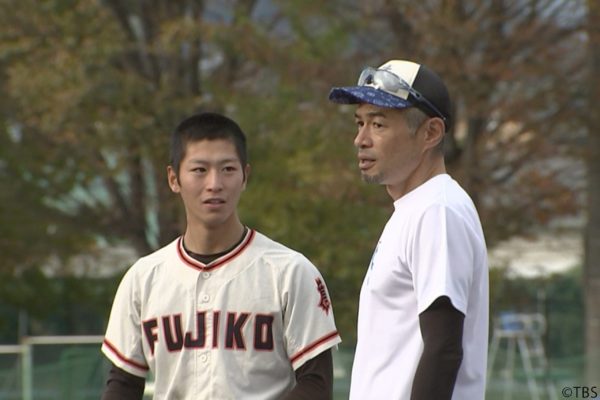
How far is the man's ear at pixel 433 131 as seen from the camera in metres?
3.81

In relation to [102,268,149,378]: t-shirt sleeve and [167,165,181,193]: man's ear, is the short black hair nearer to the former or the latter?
[167,165,181,193]: man's ear

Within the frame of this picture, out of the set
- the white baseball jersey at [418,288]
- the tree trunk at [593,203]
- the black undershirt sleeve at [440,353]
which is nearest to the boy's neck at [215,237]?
the white baseball jersey at [418,288]

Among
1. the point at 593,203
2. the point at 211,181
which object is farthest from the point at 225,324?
the point at 593,203

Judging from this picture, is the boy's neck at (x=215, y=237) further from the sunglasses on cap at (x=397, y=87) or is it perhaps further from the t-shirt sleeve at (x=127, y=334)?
the sunglasses on cap at (x=397, y=87)

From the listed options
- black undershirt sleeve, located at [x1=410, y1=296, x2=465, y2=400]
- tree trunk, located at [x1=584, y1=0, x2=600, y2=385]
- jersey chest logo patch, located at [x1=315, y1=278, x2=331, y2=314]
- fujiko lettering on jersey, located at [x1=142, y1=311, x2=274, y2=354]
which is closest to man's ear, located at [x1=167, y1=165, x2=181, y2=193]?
fujiko lettering on jersey, located at [x1=142, y1=311, x2=274, y2=354]

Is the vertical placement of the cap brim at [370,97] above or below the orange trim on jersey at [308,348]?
above

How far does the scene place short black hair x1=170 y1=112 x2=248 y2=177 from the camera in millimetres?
4387

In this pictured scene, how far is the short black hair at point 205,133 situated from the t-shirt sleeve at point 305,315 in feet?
1.39

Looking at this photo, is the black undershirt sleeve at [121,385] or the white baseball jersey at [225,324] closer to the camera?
the white baseball jersey at [225,324]

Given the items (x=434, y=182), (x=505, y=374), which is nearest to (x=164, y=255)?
(x=434, y=182)

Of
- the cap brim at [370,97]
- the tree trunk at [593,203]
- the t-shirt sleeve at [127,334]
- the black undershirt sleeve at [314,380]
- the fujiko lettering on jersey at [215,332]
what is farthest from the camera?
the tree trunk at [593,203]

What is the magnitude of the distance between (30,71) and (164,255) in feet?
51.5

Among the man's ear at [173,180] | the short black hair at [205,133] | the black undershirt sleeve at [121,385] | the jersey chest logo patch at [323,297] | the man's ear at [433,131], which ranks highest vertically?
the short black hair at [205,133]

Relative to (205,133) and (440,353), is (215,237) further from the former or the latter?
(440,353)
